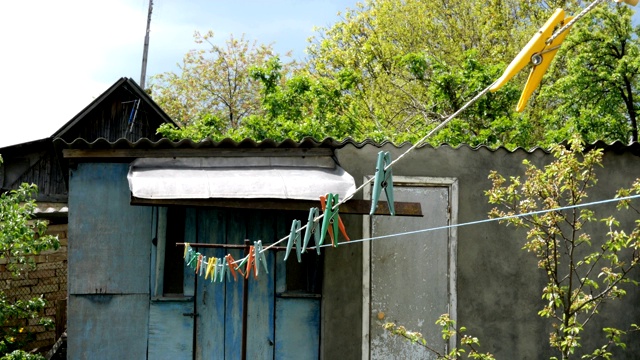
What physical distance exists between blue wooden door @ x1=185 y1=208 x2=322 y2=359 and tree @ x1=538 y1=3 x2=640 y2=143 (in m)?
9.35

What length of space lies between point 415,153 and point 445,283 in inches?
50.4

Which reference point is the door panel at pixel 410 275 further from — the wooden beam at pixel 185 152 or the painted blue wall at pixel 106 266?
the painted blue wall at pixel 106 266

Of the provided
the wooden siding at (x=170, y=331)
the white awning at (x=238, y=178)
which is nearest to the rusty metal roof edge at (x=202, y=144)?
the white awning at (x=238, y=178)

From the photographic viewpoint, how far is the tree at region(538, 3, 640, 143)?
16.2 m

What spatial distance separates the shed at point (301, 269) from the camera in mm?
7660

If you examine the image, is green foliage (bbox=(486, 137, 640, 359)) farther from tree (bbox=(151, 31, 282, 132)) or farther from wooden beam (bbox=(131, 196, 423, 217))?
tree (bbox=(151, 31, 282, 132))

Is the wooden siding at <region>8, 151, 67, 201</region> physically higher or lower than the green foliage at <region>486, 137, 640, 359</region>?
higher

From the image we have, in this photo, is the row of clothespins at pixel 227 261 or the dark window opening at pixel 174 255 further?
the dark window opening at pixel 174 255

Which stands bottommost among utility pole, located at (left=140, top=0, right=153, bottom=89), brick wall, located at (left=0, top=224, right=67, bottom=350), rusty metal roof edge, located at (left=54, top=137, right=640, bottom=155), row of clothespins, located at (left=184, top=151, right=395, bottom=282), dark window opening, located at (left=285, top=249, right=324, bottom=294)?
brick wall, located at (left=0, top=224, right=67, bottom=350)

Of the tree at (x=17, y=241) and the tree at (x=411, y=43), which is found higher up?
the tree at (x=411, y=43)

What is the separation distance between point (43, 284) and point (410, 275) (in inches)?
320

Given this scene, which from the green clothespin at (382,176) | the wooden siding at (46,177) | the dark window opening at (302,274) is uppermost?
the wooden siding at (46,177)

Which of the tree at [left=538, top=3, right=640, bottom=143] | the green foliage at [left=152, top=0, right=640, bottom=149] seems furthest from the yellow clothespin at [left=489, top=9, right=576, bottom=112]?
the tree at [left=538, top=3, right=640, bottom=143]

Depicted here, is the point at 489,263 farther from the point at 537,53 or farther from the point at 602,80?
the point at 602,80
